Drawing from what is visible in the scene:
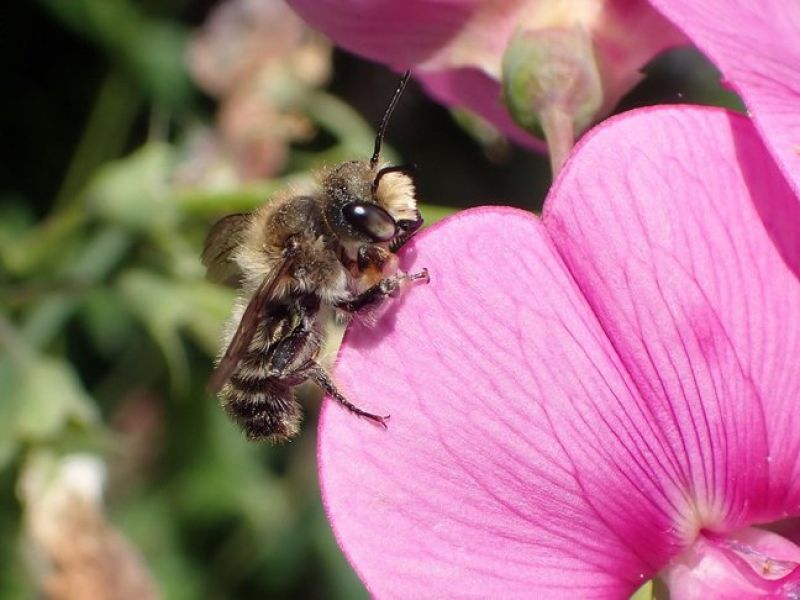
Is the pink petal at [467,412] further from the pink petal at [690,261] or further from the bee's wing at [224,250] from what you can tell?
the bee's wing at [224,250]

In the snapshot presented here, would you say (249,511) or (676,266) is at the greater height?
(676,266)

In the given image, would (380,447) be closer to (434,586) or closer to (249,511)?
(434,586)

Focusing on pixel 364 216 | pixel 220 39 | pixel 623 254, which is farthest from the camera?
pixel 220 39

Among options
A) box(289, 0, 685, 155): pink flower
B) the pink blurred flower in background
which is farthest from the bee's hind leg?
the pink blurred flower in background

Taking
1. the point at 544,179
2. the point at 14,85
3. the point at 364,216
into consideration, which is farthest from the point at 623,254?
the point at 544,179

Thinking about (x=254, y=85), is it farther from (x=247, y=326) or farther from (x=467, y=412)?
(x=467, y=412)

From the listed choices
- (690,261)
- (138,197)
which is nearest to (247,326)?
(690,261)

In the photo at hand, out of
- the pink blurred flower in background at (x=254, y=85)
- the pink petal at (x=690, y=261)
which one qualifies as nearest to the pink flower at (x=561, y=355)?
the pink petal at (x=690, y=261)

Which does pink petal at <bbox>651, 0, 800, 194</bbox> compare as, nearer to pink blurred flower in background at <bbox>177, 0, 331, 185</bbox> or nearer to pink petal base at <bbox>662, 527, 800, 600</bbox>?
pink petal base at <bbox>662, 527, 800, 600</bbox>
